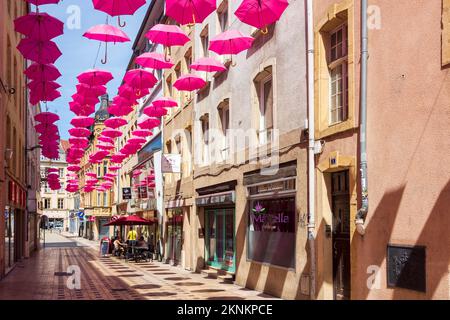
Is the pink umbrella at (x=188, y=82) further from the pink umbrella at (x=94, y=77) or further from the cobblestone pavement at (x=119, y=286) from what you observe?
the cobblestone pavement at (x=119, y=286)

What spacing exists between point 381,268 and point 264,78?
7.96 meters

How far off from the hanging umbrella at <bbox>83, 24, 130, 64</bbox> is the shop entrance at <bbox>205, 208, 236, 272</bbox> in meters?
8.26

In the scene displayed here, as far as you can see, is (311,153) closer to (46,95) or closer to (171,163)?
(46,95)

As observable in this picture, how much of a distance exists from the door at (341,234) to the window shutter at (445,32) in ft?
12.9

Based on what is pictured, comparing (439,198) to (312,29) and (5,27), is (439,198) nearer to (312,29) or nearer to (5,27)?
(312,29)

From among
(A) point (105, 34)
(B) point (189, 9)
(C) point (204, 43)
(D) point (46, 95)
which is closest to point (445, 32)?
(B) point (189, 9)

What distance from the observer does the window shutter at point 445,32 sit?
8.55 metres

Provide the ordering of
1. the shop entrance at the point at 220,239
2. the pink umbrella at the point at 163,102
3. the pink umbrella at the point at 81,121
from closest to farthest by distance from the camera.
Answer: the shop entrance at the point at 220,239, the pink umbrella at the point at 163,102, the pink umbrella at the point at 81,121

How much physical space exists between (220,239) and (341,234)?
9.24 m

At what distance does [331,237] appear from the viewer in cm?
1240

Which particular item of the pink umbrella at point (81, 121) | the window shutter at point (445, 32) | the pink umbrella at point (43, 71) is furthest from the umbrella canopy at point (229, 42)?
the pink umbrella at point (81, 121)

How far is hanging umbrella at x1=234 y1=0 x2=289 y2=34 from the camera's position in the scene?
1202 cm
